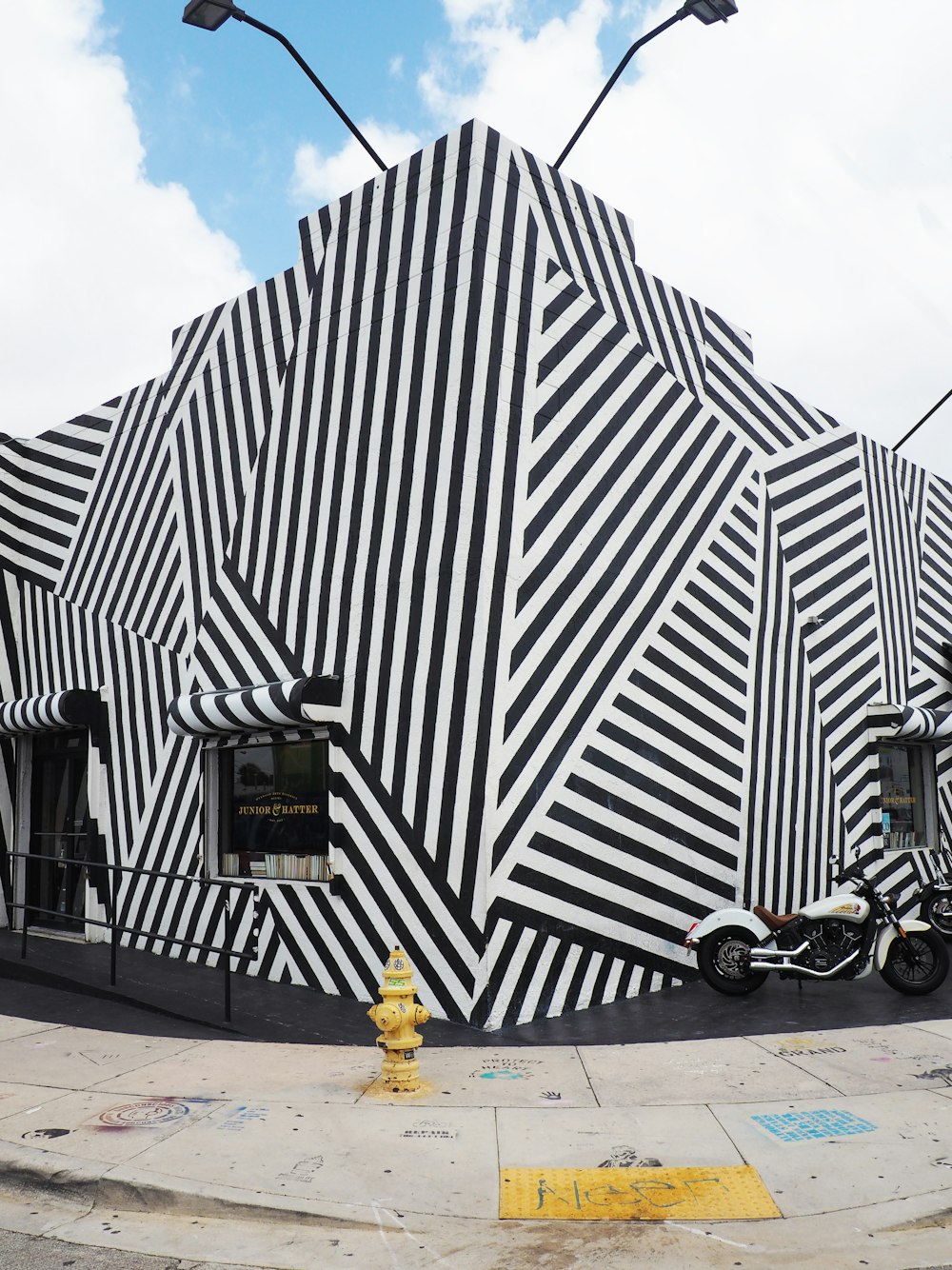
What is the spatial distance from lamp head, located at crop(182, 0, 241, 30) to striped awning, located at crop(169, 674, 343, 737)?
6.23m

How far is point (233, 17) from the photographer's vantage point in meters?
10.0

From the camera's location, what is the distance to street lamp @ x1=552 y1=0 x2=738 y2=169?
9711 millimetres

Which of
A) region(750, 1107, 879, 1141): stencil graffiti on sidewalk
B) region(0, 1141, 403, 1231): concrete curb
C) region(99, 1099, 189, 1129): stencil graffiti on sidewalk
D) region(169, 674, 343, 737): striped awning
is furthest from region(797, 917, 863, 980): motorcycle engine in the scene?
region(0, 1141, 403, 1231): concrete curb

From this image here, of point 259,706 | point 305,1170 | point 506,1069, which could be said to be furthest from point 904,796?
point 305,1170

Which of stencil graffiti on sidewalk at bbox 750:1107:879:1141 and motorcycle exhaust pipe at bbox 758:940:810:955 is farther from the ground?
motorcycle exhaust pipe at bbox 758:940:810:955

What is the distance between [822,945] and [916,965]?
32.7 inches

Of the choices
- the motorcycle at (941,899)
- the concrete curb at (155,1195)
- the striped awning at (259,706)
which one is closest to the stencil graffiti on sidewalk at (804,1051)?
the concrete curb at (155,1195)

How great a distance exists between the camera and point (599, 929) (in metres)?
9.13

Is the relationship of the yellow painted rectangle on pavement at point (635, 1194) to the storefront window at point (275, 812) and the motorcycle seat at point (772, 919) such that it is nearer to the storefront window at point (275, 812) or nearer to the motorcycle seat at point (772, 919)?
the motorcycle seat at point (772, 919)

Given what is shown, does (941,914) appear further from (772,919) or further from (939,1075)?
(939,1075)

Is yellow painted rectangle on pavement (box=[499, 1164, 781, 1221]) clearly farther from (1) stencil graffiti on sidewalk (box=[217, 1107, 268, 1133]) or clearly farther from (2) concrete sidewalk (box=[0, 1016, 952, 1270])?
(1) stencil graffiti on sidewalk (box=[217, 1107, 268, 1133])

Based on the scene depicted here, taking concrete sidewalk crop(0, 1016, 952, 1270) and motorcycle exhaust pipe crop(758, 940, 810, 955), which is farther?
motorcycle exhaust pipe crop(758, 940, 810, 955)

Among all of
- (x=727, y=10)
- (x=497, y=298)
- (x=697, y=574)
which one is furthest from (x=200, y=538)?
(x=727, y=10)

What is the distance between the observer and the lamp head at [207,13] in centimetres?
970
